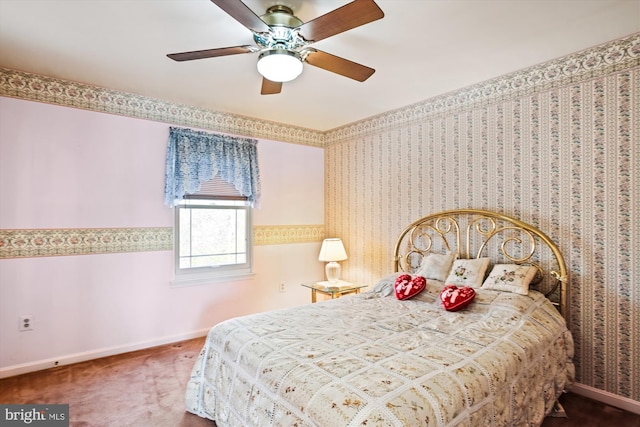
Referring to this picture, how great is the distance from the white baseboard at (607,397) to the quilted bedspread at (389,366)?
1.21 ft

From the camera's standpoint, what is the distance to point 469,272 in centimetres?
288

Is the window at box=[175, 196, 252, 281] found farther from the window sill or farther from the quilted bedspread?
the quilted bedspread

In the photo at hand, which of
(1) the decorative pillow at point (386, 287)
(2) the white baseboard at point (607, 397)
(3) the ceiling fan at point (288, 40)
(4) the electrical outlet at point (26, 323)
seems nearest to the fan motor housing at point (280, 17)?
(3) the ceiling fan at point (288, 40)

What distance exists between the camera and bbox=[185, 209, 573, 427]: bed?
1.39 metres

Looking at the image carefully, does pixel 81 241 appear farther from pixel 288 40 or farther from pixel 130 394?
pixel 288 40

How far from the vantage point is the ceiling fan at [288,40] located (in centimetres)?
170

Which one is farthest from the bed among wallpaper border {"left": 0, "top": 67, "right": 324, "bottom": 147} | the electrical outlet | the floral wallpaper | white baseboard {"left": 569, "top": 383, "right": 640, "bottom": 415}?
wallpaper border {"left": 0, "top": 67, "right": 324, "bottom": 147}

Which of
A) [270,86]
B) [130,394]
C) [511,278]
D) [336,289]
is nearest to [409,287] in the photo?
[511,278]

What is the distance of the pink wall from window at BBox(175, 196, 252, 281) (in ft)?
0.52

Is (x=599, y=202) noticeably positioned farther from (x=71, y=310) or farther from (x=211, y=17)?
(x=71, y=310)

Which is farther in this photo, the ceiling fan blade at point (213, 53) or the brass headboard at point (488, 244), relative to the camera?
the brass headboard at point (488, 244)

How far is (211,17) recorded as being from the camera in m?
2.09

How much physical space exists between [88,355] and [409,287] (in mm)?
3037

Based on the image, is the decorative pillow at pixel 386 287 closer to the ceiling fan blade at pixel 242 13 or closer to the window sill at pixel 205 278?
the window sill at pixel 205 278
